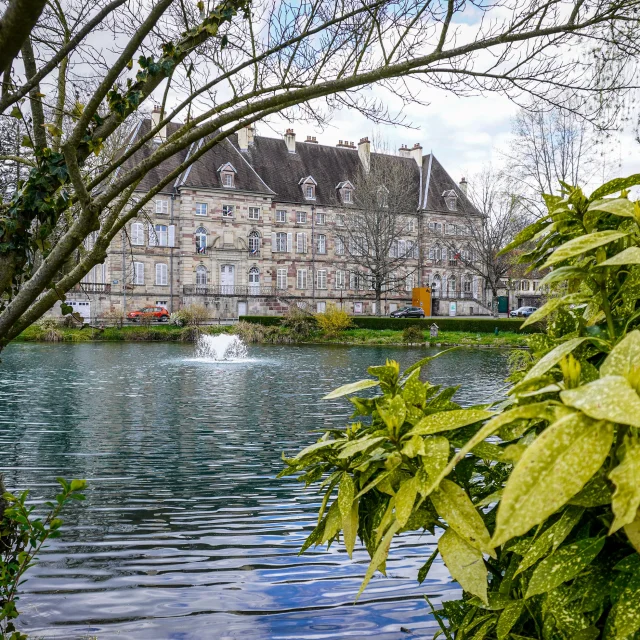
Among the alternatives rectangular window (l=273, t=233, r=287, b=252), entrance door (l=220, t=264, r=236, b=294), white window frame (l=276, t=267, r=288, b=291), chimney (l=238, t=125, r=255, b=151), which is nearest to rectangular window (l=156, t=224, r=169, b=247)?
entrance door (l=220, t=264, r=236, b=294)

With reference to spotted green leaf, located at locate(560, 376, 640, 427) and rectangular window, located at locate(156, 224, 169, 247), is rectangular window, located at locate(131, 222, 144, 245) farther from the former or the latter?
spotted green leaf, located at locate(560, 376, 640, 427)

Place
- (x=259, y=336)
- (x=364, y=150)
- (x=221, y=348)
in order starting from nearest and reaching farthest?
(x=221, y=348) → (x=259, y=336) → (x=364, y=150)

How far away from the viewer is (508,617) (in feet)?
A: 4.56

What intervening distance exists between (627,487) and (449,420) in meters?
0.42

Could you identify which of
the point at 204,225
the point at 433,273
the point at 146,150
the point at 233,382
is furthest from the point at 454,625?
the point at 433,273

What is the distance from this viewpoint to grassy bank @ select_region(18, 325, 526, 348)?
38406 mm

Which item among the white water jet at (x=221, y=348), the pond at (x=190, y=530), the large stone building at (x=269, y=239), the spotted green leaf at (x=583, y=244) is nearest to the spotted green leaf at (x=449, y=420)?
the spotted green leaf at (x=583, y=244)

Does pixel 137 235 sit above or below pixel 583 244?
above

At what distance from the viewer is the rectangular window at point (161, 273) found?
176 ft

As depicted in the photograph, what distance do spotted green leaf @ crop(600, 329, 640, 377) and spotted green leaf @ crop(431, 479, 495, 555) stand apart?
370 mm

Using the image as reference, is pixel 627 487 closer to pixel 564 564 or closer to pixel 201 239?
pixel 564 564

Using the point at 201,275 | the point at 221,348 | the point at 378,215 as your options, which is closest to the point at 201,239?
the point at 201,275

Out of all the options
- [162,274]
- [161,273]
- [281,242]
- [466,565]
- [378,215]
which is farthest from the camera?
[281,242]

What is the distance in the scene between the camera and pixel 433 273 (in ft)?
205
